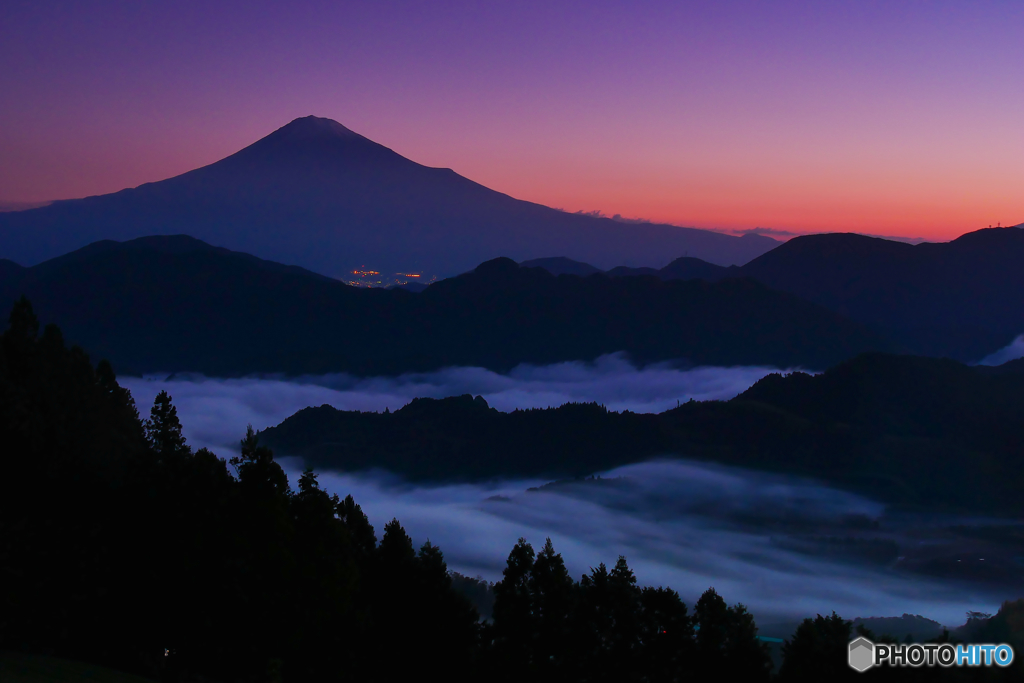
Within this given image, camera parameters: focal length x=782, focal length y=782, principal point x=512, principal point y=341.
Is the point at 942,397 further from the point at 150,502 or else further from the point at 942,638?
the point at 150,502

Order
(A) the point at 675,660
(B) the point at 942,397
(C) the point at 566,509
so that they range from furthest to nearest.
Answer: (B) the point at 942,397
(C) the point at 566,509
(A) the point at 675,660

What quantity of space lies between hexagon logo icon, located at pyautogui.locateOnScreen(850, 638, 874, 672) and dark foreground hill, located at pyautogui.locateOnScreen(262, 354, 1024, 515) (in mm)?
127655

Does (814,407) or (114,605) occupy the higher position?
(814,407)

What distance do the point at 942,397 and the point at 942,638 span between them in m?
156

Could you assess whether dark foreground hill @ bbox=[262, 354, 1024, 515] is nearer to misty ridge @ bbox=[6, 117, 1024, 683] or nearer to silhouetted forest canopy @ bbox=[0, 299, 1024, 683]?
misty ridge @ bbox=[6, 117, 1024, 683]

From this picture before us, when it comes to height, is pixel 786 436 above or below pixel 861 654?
above

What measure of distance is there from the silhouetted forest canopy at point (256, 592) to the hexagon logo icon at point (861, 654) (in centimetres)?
43

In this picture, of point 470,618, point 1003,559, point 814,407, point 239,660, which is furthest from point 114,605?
point 814,407

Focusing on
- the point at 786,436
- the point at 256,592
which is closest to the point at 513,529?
the point at 786,436

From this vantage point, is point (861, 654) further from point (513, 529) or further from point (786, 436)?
point (786, 436)

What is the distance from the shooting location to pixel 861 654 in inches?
746

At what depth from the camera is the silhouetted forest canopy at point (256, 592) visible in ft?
65.7

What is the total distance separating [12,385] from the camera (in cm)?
2372

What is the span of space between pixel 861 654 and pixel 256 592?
15223 mm
